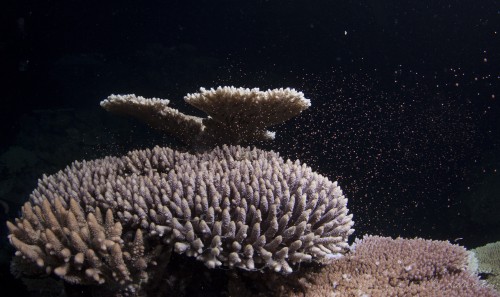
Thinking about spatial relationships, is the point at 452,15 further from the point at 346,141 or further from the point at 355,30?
the point at 346,141

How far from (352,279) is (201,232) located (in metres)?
1.51

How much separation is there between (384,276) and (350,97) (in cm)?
942

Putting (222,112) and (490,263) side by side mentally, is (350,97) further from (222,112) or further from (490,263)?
(222,112)

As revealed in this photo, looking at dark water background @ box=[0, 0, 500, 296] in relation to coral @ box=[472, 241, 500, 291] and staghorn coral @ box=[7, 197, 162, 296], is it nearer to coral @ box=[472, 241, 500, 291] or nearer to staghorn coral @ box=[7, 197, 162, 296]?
coral @ box=[472, 241, 500, 291]

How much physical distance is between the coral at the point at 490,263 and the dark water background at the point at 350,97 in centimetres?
695

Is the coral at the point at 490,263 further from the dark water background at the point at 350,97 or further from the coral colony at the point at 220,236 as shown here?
the dark water background at the point at 350,97

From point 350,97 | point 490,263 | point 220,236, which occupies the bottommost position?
point 220,236

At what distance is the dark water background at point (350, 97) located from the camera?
37.7 ft

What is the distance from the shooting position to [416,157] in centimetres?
1215

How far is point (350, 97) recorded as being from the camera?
1186 cm

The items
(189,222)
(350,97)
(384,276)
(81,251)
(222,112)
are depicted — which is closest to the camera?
(81,251)

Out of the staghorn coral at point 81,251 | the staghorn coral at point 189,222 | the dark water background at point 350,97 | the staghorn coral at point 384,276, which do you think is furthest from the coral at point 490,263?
the dark water background at point 350,97

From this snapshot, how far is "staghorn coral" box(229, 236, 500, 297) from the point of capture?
286 centimetres

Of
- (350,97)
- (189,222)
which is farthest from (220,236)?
(350,97)
